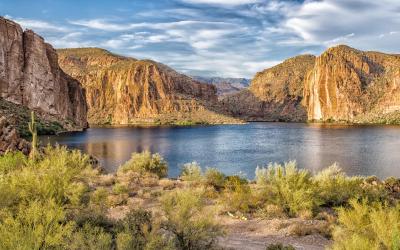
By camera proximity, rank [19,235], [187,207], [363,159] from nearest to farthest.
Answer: [19,235], [187,207], [363,159]

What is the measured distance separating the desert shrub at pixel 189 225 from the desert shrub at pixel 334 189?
25.6 ft

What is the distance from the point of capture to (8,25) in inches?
4072

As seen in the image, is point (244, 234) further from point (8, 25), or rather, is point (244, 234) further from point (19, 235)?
point (8, 25)

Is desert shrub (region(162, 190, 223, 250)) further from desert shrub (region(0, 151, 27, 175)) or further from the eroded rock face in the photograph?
the eroded rock face

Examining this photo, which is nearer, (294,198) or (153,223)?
(153,223)

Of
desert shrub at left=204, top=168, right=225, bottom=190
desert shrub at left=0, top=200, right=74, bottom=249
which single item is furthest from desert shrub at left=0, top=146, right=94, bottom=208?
desert shrub at left=204, top=168, right=225, bottom=190

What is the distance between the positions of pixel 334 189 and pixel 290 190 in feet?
10.8

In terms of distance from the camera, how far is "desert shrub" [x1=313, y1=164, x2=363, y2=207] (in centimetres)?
1788

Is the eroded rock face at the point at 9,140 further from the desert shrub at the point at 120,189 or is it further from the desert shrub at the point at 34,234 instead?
the desert shrub at the point at 34,234

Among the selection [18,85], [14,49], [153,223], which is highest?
[14,49]

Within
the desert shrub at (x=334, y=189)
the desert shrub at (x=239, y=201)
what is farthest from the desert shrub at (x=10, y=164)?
the desert shrub at (x=334, y=189)

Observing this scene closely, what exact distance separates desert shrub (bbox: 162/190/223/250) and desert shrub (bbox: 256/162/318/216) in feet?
18.2

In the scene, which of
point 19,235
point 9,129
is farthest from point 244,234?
point 9,129

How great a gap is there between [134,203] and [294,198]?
6401 millimetres
